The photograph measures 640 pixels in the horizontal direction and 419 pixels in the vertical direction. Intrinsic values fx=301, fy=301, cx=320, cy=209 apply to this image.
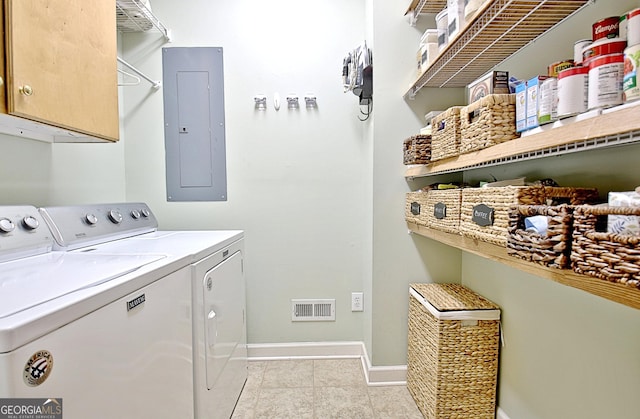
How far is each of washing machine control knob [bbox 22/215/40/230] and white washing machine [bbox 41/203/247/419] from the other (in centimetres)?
6

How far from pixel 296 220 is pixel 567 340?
1.58m

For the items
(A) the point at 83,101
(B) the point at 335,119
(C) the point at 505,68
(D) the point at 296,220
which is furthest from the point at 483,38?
(A) the point at 83,101

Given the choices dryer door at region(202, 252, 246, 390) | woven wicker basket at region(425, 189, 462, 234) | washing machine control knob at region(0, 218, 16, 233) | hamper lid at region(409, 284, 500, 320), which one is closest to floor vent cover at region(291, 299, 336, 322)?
dryer door at region(202, 252, 246, 390)

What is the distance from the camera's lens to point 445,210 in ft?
4.40

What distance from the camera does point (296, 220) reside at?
86.0 inches

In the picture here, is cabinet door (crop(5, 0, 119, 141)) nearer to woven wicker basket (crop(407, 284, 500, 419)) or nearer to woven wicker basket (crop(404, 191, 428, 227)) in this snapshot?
woven wicker basket (crop(404, 191, 428, 227))

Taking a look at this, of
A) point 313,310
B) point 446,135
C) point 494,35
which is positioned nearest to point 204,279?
point 313,310

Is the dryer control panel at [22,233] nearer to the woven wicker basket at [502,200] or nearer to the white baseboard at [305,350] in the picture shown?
the white baseboard at [305,350]

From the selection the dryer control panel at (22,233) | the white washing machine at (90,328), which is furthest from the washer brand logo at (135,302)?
the dryer control panel at (22,233)

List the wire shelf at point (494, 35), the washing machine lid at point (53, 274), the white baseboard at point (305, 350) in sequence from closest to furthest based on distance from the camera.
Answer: the washing machine lid at point (53, 274) < the wire shelf at point (494, 35) < the white baseboard at point (305, 350)

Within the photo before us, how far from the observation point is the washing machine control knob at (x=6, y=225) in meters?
1.04

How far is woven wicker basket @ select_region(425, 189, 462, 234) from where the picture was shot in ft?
4.13

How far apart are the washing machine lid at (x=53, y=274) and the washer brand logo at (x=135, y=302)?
76 mm

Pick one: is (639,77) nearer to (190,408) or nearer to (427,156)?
(427,156)
